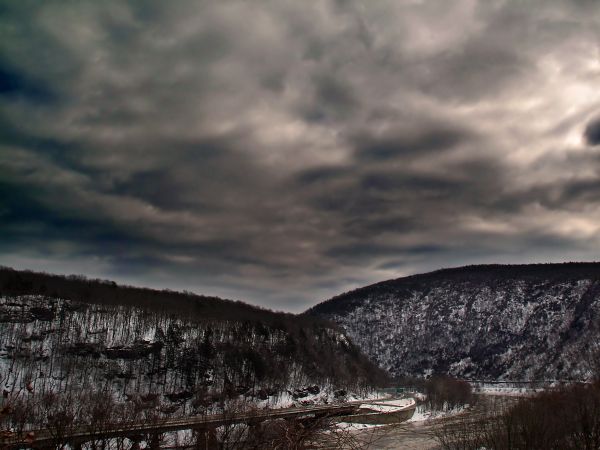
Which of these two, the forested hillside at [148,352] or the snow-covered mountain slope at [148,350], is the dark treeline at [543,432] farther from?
the snow-covered mountain slope at [148,350]

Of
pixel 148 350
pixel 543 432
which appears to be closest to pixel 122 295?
Answer: pixel 148 350

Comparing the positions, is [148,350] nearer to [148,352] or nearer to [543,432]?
[148,352]

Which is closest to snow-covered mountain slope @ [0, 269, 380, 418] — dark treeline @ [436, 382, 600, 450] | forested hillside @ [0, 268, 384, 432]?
forested hillside @ [0, 268, 384, 432]

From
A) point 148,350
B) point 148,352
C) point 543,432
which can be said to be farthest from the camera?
point 148,350

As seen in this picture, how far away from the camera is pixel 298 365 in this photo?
146 meters

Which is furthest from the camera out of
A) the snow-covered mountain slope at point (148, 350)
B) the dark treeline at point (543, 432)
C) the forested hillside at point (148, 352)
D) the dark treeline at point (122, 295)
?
the dark treeline at point (122, 295)

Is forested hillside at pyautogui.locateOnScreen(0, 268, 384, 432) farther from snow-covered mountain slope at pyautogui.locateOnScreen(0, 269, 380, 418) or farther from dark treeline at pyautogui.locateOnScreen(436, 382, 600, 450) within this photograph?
dark treeline at pyautogui.locateOnScreen(436, 382, 600, 450)

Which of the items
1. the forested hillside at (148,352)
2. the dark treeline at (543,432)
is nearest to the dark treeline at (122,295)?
the forested hillside at (148,352)

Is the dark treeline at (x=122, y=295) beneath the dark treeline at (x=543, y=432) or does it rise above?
above

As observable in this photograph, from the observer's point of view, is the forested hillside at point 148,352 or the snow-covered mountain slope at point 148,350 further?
the snow-covered mountain slope at point 148,350

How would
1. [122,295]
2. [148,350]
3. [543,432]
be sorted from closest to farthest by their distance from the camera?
[543,432] → [148,350] → [122,295]

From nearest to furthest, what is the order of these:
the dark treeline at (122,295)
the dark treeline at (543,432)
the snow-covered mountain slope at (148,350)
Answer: the dark treeline at (543,432) < the snow-covered mountain slope at (148,350) < the dark treeline at (122,295)

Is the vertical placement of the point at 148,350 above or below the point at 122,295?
below

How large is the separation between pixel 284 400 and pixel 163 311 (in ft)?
152
